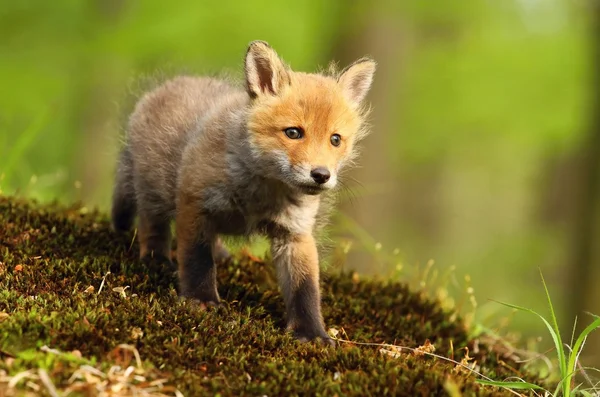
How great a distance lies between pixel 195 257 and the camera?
12.9ft

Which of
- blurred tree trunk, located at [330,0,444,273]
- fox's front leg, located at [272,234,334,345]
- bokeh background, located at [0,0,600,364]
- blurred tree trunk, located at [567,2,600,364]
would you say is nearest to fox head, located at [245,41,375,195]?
fox's front leg, located at [272,234,334,345]

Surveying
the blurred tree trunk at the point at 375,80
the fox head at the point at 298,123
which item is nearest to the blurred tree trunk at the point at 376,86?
the blurred tree trunk at the point at 375,80

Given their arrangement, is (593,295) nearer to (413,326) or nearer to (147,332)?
(413,326)

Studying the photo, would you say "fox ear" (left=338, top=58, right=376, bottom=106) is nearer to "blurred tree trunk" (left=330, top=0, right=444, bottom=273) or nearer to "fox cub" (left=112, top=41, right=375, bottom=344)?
"fox cub" (left=112, top=41, right=375, bottom=344)

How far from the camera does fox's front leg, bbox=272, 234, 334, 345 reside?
3.76 m

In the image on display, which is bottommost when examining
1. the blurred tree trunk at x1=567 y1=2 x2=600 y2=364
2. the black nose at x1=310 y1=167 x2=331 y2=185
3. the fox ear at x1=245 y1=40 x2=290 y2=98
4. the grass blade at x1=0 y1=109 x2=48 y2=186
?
the blurred tree trunk at x1=567 y1=2 x2=600 y2=364

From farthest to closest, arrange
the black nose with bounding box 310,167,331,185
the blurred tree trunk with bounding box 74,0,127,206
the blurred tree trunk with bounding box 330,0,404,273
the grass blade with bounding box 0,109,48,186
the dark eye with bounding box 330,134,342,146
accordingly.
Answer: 1. the blurred tree trunk with bounding box 74,0,127,206
2. the blurred tree trunk with bounding box 330,0,404,273
3. the grass blade with bounding box 0,109,48,186
4. the dark eye with bounding box 330,134,342,146
5. the black nose with bounding box 310,167,331,185

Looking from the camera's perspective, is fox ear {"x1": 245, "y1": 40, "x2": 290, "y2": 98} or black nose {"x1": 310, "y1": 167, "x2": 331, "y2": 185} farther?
fox ear {"x1": 245, "y1": 40, "x2": 290, "y2": 98}

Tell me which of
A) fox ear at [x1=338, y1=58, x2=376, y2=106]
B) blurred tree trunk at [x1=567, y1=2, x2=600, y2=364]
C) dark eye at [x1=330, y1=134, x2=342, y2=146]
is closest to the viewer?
dark eye at [x1=330, y1=134, x2=342, y2=146]

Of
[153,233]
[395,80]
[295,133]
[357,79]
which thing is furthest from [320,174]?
[395,80]

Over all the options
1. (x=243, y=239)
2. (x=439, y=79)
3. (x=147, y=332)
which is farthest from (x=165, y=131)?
(x=439, y=79)

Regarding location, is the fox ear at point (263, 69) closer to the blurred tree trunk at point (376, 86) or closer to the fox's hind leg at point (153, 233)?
the fox's hind leg at point (153, 233)

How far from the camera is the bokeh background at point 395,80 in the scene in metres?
9.67

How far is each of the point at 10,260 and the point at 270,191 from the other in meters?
1.50
